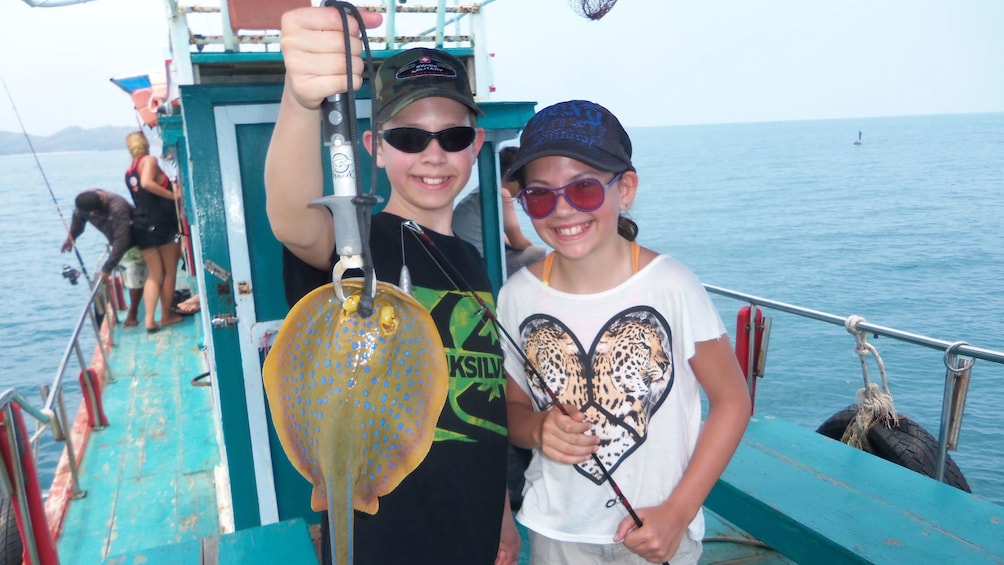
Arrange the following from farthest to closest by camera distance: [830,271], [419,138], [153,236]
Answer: [830,271], [153,236], [419,138]

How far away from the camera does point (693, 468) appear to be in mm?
1699

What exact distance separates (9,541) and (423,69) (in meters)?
4.22

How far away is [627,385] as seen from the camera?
68.3 inches

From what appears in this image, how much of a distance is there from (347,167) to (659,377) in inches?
42.2

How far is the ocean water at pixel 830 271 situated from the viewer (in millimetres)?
13602

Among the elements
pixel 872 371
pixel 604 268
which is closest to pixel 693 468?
pixel 604 268

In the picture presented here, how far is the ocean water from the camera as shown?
535 inches

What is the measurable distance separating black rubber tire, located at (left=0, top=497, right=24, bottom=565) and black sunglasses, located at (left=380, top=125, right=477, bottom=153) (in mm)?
3866

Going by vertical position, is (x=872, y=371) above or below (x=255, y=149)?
below

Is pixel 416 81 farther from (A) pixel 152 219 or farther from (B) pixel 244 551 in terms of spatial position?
(A) pixel 152 219

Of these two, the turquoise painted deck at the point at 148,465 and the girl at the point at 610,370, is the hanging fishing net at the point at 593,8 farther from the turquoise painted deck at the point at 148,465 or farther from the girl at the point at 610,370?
the turquoise painted deck at the point at 148,465

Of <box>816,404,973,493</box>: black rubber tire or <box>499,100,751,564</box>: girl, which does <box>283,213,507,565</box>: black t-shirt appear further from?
<box>816,404,973,493</box>: black rubber tire

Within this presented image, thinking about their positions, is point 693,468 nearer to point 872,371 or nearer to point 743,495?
point 743,495

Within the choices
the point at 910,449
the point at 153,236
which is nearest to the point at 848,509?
the point at 910,449
